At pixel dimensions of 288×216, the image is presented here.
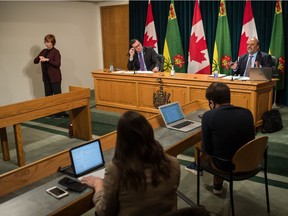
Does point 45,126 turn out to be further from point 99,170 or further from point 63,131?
point 99,170

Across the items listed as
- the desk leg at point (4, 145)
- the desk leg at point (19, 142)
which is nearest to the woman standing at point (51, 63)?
the desk leg at point (4, 145)

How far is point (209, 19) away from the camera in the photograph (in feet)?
21.6

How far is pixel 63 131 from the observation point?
500cm

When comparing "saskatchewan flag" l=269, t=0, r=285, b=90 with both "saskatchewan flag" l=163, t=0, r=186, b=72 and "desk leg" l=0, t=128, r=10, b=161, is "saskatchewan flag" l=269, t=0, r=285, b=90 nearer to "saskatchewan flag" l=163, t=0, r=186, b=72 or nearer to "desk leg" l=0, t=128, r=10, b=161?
"saskatchewan flag" l=163, t=0, r=186, b=72

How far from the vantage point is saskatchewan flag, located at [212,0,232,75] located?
628cm

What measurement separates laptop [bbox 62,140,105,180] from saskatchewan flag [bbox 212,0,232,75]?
4813 mm

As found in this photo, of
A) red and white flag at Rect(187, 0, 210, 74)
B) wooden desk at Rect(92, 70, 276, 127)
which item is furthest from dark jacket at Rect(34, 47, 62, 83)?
red and white flag at Rect(187, 0, 210, 74)

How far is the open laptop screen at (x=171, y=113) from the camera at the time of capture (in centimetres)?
303

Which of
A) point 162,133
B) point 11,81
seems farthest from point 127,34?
point 162,133

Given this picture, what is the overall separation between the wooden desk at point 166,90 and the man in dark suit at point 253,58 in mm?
465

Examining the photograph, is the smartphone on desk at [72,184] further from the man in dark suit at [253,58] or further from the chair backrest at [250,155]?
the man in dark suit at [253,58]

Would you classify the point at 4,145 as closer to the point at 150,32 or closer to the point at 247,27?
the point at 150,32

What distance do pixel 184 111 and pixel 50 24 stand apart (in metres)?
4.83

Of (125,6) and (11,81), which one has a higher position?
(125,6)
